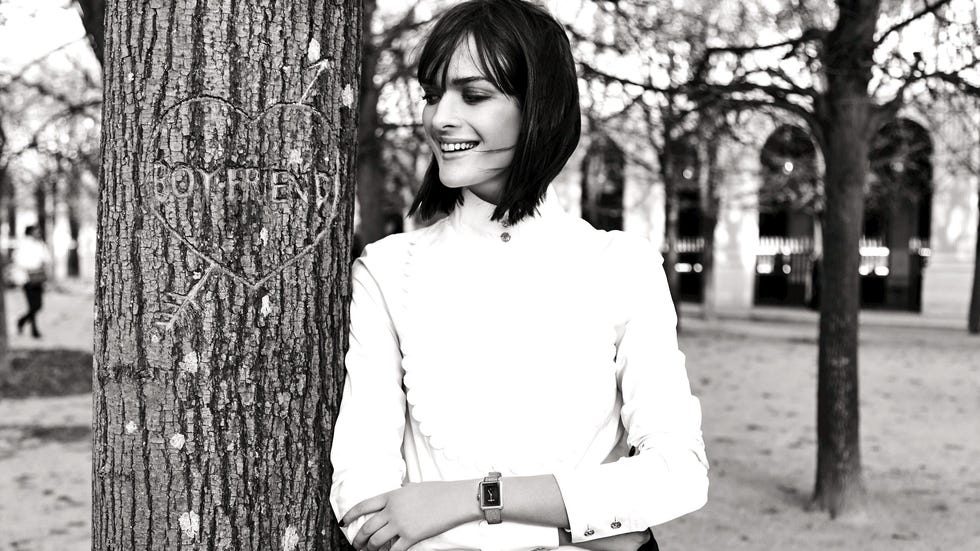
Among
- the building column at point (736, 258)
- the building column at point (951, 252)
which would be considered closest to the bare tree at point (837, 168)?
the building column at point (951, 252)

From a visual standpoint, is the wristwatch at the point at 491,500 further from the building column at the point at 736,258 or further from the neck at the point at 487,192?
the building column at the point at 736,258

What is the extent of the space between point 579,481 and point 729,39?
6949 millimetres

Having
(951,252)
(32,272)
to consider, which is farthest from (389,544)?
(951,252)

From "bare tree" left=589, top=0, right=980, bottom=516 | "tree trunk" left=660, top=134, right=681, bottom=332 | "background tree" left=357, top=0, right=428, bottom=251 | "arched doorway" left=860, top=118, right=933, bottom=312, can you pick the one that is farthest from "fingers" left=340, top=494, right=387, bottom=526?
"arched doorway" left=860, top=118, right=933, bottom=312

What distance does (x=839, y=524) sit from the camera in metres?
6.02

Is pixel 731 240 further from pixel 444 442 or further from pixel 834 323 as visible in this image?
pixel 444 442

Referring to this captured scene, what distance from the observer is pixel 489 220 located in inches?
78.8

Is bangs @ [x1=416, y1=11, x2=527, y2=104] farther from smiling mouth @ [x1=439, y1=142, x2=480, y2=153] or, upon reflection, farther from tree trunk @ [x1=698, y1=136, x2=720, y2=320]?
tree trunk @ [x1=698, y1=136, x2=720, y2=320]

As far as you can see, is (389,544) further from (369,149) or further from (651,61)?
(369,149)

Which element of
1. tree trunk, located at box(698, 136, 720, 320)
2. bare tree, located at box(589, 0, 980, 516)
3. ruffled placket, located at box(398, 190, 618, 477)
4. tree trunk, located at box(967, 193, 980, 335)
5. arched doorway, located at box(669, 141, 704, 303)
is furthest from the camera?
arched doorway, located at box(669, 141, 704, 303)

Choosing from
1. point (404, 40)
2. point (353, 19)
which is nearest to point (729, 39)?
point (404, 40)

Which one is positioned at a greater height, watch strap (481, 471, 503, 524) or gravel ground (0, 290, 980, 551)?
watch strap (481, 471, 503, 524)

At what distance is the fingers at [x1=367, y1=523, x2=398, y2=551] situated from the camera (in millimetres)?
1768

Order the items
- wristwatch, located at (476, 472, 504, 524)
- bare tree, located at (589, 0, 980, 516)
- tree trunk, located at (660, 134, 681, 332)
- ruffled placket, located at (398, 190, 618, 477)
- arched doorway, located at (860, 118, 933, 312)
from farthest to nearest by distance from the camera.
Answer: arched doorway, located at (860, 118, 933, 312) → tree trunk, located at (660, 134, 681, 332) → bare tree, located at (589, 0, 980, 516) → ruffled placket, located at (398, 190, 618, 477) → wristwatch, located at (476, 472, 504, 524)
